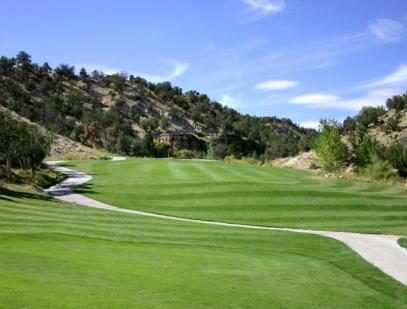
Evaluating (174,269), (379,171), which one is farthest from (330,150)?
(174,269)

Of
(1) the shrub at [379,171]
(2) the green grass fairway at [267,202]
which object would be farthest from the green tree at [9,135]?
(1) the shrub at [379,171]

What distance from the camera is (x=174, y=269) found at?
477 inches

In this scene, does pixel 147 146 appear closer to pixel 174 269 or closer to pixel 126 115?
pixel 126 115

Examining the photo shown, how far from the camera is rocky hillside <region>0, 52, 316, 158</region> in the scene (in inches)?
4392

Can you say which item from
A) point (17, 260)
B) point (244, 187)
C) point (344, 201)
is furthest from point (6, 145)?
point (17, 260)

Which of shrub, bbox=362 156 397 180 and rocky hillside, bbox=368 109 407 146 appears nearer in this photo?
shrub, bbox=362 156 397 180

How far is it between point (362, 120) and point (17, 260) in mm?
117347

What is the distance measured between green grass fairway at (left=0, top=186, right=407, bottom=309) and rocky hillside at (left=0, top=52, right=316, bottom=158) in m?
78.4

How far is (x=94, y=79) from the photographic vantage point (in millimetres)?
158625

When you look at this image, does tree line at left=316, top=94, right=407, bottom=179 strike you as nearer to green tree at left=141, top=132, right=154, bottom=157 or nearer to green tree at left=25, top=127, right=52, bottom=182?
green tree at left=25, top=127, right=52, bottom=182

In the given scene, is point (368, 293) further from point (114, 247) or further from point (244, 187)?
point (244, 187)

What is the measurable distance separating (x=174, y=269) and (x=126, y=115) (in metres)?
130

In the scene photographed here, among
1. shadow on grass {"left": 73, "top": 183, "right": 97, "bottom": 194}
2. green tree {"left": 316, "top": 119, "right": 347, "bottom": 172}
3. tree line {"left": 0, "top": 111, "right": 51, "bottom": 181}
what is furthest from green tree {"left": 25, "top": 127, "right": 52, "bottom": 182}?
green tree {"left": 316, "top": 119, "right": 347, "bottom": 172}

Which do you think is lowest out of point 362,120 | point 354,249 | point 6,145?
point 354,249
